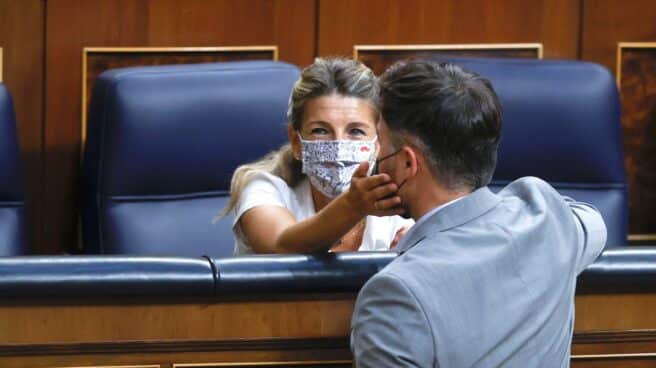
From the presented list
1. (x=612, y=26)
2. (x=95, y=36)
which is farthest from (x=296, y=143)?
Answer: (x=612, y=26)

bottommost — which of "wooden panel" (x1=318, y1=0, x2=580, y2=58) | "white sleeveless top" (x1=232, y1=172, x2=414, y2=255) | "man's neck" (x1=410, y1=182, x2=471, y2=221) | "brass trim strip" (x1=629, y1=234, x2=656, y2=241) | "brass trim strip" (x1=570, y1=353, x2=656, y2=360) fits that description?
"brass trim strip" (x1=629, y1=234, x2=656, y2=241)

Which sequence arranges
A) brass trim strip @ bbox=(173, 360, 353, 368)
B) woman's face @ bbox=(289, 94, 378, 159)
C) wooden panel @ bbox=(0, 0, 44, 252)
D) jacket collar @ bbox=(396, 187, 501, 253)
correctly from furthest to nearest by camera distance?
wooden panel @ bbox=(0, 0, 44, 252), woman's face @ bbox=(289, 94, 378, 159), brass trim strip @ bbox=(173, 360, 353, 368), jacket collar @ bbox=(396, 187, 501, 253)

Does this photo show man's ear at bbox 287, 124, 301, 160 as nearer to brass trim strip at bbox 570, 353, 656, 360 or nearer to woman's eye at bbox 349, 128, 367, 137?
woman's eye at bbox 349, 128, 367, 137

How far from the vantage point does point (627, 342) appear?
1970mm

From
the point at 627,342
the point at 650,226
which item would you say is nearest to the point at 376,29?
the point at 650,226

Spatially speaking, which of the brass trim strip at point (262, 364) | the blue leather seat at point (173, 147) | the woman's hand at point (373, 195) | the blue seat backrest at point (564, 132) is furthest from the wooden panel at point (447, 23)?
the brass trim strip at point (262, 364)

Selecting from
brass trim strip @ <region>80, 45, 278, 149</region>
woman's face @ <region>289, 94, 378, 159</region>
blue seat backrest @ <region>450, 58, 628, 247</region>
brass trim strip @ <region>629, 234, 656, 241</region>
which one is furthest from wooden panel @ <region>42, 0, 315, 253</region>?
brass trim strip @ <region>629, 234, 656, 241</region>

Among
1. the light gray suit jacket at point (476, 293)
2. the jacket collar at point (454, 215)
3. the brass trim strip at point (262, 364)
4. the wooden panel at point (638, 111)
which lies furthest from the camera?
the wooden panel at point (638, 111)

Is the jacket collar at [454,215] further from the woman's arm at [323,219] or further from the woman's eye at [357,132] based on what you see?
the woman's eye at [357,132]

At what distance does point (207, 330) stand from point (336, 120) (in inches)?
35.2

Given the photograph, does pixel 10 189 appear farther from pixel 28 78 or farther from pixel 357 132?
pixel 357 132

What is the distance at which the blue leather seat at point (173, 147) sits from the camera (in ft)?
10.4

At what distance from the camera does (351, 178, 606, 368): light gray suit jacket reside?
4.86ft

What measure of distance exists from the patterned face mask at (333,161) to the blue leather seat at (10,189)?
946 millimetres
